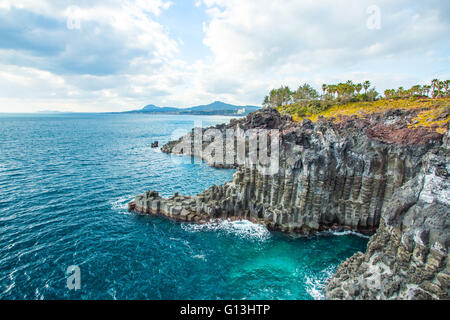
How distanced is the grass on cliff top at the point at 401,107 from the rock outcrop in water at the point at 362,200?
8342 mm

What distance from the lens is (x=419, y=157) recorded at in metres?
31.6

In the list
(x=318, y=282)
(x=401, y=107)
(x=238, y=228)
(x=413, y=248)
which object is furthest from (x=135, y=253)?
(x=401, y=107)

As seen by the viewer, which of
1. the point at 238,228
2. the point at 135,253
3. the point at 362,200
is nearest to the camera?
the point at 135,253

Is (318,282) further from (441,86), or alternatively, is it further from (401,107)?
(441,86)

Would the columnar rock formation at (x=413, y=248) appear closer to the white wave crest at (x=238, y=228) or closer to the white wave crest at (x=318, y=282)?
the white wave crest at (x=318, y=282)

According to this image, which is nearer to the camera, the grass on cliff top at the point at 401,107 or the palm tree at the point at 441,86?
the grass on cliff top at the point at 401,107

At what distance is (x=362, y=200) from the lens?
1367 inches

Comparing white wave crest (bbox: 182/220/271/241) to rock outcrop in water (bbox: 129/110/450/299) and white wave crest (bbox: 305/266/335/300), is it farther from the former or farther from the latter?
white wave crest (bbox: 305/266/335/300)

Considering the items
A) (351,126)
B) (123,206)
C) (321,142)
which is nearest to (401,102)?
(351,126)

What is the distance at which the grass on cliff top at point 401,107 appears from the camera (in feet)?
135

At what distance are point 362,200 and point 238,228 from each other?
19.9m

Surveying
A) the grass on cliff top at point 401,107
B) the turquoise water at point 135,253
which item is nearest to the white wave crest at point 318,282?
the turquoise water at point 135,253

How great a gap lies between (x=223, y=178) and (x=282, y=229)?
3172cm
